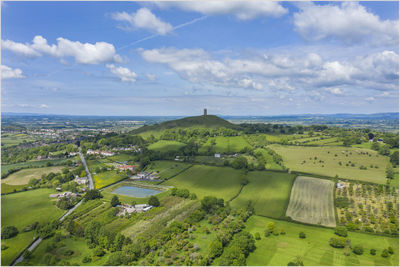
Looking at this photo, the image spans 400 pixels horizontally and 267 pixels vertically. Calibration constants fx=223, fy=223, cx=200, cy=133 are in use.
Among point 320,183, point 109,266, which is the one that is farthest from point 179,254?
point 320,183

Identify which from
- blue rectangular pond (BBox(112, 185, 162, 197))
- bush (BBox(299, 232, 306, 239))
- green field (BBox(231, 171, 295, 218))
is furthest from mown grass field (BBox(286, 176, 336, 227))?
blue rectangular pond (BBox(112, 185, 162, 197))

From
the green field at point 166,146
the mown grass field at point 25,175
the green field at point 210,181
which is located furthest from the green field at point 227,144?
the mown grass field at point 25,175

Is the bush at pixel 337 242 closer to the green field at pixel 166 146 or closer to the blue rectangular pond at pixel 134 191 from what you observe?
the blue rectangular pond at pixel 134 191

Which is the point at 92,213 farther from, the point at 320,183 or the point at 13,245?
the point at 320,183

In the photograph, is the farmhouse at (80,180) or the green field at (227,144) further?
the green field at (227,144)

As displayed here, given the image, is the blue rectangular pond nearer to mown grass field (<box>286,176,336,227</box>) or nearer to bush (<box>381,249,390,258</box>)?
mown grass field (<box>286,176,336,227</box>)

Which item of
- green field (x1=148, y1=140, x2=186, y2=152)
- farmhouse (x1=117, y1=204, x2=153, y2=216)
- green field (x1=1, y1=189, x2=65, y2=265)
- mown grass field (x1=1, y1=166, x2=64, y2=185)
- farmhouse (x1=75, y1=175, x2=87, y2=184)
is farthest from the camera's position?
green field (x1=148, y1=140, x2=186, y2=152)

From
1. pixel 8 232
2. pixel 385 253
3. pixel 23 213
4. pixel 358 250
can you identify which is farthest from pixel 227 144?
pixel 8 232
